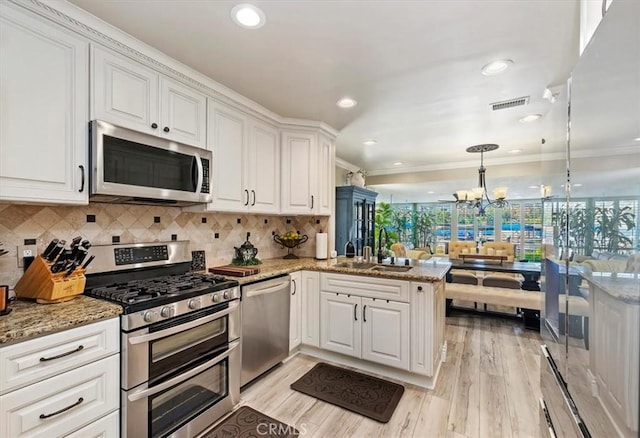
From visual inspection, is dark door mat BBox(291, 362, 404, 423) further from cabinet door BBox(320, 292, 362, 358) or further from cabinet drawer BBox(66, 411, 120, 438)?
cabinet drawer BBox(66, 411, 120, 438)

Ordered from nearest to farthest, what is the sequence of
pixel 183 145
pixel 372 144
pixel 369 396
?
pixel 183 145 < pixel 369 396 < pixel 372 144

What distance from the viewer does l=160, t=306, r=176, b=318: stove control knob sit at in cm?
163

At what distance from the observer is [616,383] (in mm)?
733

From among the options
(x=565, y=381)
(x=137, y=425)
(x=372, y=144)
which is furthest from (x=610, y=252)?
(x=372, y=144)

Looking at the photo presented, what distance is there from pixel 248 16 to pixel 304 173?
1822 mm

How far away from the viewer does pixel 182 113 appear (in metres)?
2.18

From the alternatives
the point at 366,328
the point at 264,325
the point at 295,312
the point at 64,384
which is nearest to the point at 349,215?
the point at 295,312

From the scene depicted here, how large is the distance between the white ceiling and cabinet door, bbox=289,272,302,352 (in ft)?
5.76

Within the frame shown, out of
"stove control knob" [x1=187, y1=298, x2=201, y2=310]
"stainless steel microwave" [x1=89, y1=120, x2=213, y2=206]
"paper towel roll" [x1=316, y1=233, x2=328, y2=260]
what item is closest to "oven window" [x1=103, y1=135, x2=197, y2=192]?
"stainless steel microwave" [x1=89, y1=120, x2=213, y2=206]


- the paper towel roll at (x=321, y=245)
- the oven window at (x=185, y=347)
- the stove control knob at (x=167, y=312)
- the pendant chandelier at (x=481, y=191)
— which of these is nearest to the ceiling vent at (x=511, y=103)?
the pendant chandelier at (x=481, y=191)

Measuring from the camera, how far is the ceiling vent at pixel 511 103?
266 centimetres

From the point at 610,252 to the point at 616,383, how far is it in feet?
1.11

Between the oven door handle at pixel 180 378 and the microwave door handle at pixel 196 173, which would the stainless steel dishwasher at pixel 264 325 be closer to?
the oven door handle at pixel 180 378

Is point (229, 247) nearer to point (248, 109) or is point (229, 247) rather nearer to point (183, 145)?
point (183, 145)
